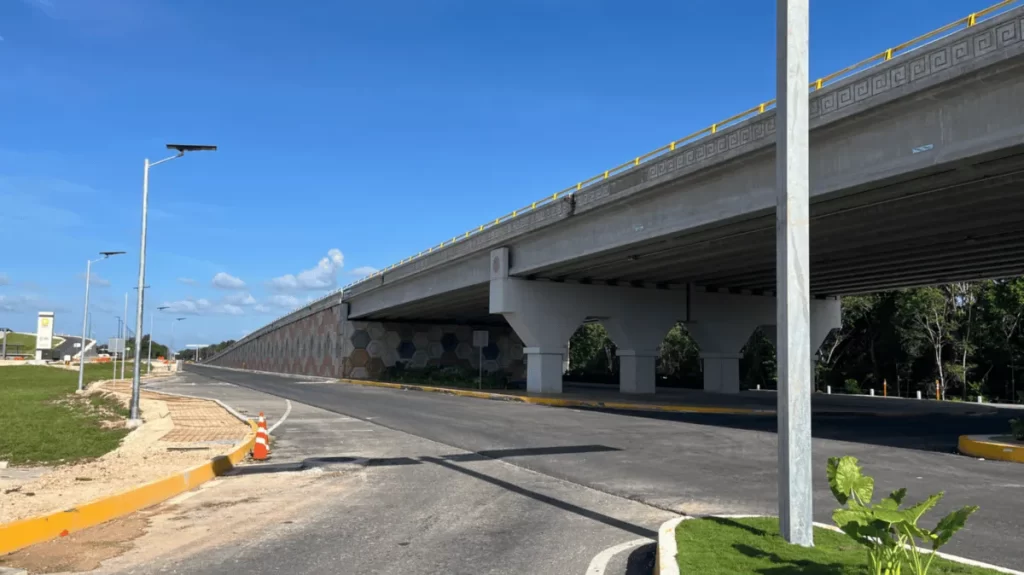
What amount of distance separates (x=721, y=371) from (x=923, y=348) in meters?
18.3

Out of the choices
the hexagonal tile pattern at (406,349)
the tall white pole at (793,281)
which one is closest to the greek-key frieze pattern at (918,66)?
the tall white pole at (793,281)

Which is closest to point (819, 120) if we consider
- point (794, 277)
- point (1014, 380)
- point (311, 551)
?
point (794, 277)

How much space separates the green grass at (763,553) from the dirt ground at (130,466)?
21.8ft

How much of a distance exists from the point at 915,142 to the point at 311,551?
49.3 feet

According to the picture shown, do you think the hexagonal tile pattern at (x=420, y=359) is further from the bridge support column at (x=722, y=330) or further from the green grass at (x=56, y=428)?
the green grass at (x=56, y=428)

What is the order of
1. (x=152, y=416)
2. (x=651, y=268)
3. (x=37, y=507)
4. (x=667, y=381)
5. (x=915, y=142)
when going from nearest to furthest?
(x=37, y=507) → (x=915, y=142) → (x=152, y=416) → (x=651, y=268) → (x=667, y=381)

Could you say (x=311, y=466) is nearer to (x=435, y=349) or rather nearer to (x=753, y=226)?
(x=753, y=226)

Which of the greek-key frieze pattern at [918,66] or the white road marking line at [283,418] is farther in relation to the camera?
the white road marking line at [283,418]

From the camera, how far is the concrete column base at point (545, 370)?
117 feet

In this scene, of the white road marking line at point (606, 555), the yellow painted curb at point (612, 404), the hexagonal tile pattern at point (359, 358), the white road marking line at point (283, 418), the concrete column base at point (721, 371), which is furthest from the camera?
the hexagonal tile pattern at point (359, 358)

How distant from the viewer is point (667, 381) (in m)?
52.9

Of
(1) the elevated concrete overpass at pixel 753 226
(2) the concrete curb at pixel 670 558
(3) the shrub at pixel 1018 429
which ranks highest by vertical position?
(1) the elevated concrete overpass at pixel 753 226

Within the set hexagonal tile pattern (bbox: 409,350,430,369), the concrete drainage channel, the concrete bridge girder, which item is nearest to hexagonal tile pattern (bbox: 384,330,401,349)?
hexagonal tile pattern (bbox: 409,350,430,369)

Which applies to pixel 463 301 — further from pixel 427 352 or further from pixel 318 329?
pixel 318 329
